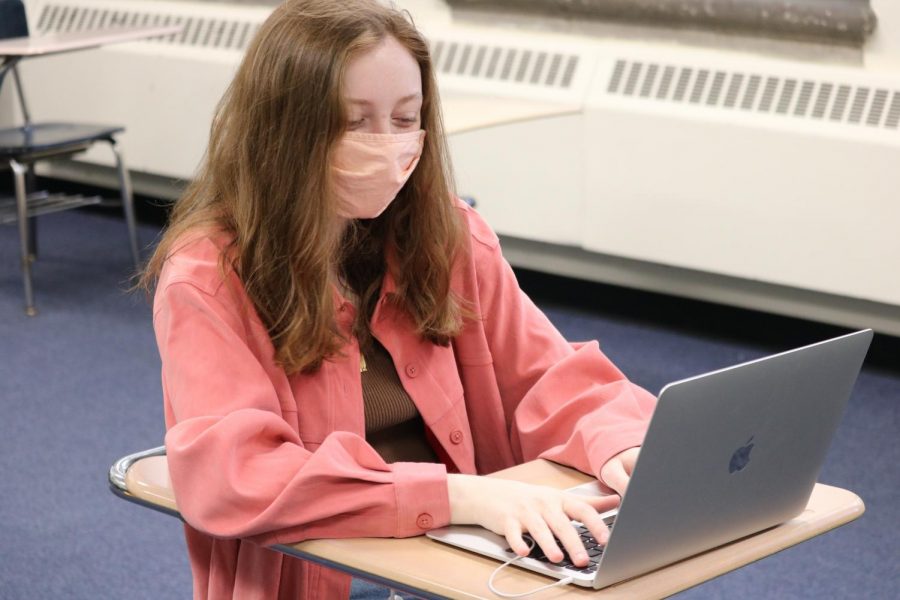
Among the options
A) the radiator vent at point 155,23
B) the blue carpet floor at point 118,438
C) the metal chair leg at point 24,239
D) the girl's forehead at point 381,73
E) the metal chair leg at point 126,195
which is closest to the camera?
the girl's forehead at point 381,73

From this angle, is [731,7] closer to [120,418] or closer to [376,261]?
[120,418]

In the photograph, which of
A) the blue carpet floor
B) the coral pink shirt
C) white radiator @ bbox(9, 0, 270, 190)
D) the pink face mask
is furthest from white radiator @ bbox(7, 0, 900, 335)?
the pink face mask

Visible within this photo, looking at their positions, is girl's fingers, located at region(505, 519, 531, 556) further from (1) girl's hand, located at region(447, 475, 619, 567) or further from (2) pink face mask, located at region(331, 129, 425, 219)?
(2) pink face mask, located at region(331, 129, 425, 219)

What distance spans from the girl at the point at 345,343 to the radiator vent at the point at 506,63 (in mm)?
2488

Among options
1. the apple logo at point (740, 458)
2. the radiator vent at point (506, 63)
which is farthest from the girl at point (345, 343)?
the radiator vent at point (506, 63)

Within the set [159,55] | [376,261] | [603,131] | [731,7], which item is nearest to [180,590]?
[376,261]

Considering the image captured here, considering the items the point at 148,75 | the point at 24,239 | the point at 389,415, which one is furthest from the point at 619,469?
the point at 148,75

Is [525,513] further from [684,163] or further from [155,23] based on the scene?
[155,23]

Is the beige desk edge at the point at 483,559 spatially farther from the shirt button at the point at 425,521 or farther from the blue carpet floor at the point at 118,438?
the blue carpet floor at the point at 118,438

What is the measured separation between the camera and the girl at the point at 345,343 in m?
1.22

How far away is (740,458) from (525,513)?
0.64ft

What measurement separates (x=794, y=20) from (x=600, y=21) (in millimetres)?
656

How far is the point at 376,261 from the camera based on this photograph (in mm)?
1507

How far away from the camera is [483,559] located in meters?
1.17
